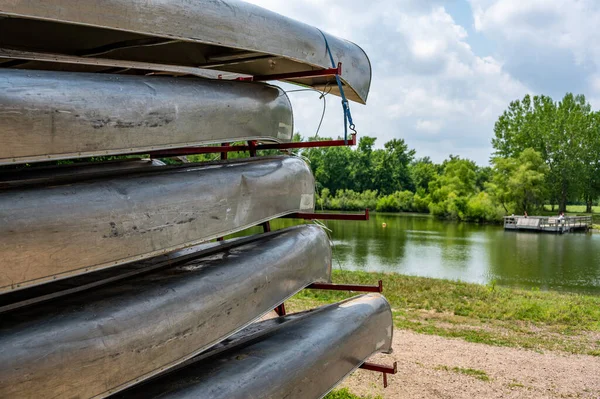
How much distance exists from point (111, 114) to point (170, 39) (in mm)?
571

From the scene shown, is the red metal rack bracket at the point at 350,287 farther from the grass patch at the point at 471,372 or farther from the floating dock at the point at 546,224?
the floating dock at the point at 546,224

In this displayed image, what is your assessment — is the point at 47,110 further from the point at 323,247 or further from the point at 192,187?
the point at 323,247

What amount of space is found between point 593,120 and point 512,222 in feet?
70.3

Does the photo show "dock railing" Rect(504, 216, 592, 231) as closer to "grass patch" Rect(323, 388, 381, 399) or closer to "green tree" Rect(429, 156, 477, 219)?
"green tree" Rect(429, 156, 477, 219)

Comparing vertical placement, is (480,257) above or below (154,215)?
below

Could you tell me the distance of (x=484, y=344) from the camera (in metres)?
7.32

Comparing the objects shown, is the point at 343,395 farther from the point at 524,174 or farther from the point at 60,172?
the point at 524,174

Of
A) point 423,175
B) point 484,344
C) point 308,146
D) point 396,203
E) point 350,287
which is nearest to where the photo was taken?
point 308,146

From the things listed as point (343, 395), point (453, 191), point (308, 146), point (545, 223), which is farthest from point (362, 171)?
point (308, 146)

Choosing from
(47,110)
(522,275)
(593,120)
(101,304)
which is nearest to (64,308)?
(101,304)

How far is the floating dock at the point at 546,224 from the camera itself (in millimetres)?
34634

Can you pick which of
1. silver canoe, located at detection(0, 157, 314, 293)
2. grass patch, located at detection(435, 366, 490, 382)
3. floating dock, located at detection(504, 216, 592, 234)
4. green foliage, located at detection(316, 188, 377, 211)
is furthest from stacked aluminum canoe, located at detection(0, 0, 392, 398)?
green foliage, located at detection(316, 188, 377, 211)

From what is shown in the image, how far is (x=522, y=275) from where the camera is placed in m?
16.6

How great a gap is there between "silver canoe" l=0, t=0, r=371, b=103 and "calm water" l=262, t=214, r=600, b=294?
8149 mm
